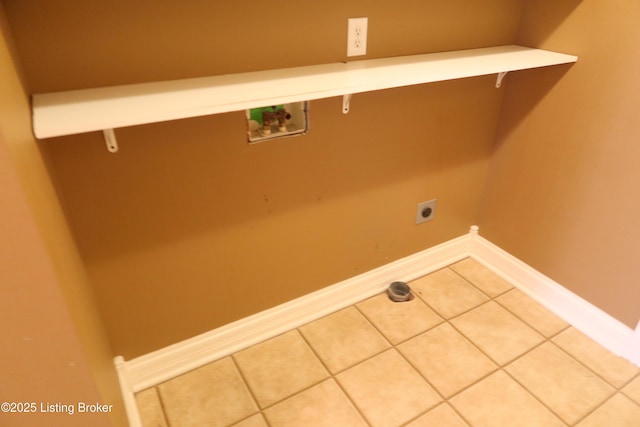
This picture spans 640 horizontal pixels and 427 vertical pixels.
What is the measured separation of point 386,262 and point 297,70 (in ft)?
3.28

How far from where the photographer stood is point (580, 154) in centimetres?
162

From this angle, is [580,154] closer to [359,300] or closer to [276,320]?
[359,300]

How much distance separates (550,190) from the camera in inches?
69.6

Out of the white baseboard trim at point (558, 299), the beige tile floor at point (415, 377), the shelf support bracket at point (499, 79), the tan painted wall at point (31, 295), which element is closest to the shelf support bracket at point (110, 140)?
the tan painted wall at point (31, 295)

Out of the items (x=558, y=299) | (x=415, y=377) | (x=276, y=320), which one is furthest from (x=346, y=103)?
(x=558, y=299)

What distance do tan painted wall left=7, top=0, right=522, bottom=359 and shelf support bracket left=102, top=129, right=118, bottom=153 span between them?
2 centimetres

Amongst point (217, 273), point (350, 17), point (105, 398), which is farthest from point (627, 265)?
point (105, 398)

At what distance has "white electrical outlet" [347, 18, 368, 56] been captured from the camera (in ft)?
4.50

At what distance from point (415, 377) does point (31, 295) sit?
1.29 meters

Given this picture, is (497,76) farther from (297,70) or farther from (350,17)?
(297,70)

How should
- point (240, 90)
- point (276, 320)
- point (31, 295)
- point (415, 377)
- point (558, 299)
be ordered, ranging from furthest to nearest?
point (558, 299), point (276, 320), point (415, 377), point (240, 90), point (31, 295)

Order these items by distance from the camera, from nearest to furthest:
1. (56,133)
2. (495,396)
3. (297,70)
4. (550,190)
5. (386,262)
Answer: (56,133) → (297,70) → (495,396) → (550,190) → (386,262)

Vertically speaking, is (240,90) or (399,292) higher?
(240,90)

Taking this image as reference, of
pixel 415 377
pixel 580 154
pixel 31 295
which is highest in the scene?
pixel 31 295
